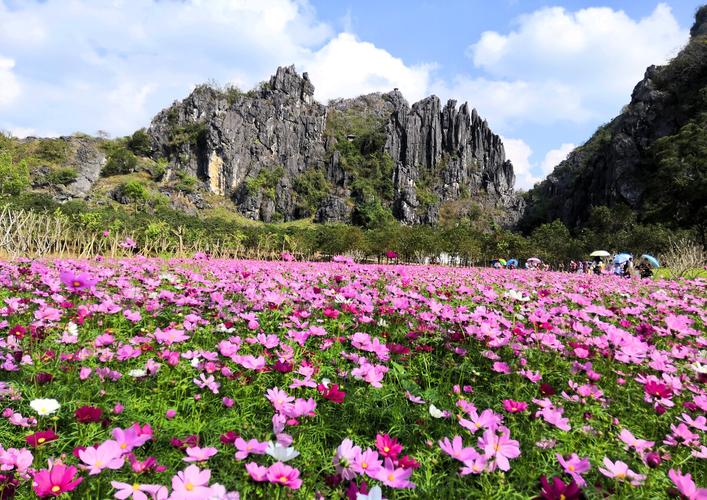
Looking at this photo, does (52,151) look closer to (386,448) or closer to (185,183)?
(185,183)

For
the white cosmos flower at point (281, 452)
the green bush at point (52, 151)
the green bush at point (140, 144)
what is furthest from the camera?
the green bush at point (140, 144)

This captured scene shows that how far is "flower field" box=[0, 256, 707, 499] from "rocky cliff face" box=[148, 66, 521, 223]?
82453mm

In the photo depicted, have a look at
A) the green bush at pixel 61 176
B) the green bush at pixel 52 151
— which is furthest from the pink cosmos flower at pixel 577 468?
the green bush at pixel 52 151

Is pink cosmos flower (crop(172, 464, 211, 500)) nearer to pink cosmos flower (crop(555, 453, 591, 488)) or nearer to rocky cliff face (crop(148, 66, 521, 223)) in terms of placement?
pink cosmos flower (crop(555, 453, 591, 488))

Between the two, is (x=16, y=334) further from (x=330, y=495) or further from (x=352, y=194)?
(x=352, y=194)

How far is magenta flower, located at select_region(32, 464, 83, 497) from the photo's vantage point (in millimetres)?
841

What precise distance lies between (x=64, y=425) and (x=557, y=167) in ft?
339

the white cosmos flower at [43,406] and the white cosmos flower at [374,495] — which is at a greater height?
the white cosmos flower at [374,495]

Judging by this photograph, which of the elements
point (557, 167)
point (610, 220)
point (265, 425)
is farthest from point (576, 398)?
point (557, 167)

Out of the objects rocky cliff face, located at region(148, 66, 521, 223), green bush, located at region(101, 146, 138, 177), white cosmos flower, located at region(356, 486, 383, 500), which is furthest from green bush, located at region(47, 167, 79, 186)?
white cosmos flower, located at region(356, 486, 383, 500)

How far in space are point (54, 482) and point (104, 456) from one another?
100mm

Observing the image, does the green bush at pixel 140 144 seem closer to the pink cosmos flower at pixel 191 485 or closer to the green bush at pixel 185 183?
the green bush at pixel 185 183

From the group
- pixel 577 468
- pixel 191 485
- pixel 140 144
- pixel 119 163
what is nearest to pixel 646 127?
pixel 577 468

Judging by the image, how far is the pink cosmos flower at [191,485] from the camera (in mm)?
827
